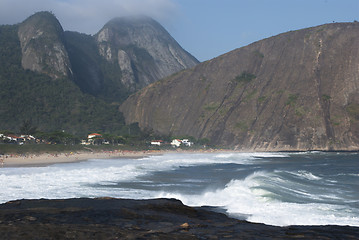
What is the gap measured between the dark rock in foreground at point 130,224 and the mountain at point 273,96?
113046 mm

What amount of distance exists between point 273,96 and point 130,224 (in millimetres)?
126862

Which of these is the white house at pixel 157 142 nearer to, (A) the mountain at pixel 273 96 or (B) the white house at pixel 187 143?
(B) the white house at pixel 187 143

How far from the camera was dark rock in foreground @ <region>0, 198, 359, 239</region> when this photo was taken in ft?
25.7

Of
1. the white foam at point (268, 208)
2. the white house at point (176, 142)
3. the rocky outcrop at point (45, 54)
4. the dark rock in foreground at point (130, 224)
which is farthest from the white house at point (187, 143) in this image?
the dark rock in foreground at point (130, 224)

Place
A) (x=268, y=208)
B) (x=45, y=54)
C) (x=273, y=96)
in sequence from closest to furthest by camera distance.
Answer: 1. (x=268, y=208)
2. (x=273, y=96)
3. (x=45, y=54)

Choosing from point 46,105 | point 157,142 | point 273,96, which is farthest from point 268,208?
point 46,105

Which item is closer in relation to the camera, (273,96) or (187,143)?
(187,143)

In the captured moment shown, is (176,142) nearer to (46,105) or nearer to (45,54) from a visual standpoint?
(46,105)

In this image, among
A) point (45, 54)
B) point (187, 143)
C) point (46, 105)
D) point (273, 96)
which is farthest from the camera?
point (45, 54)

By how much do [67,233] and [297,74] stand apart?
438 feet

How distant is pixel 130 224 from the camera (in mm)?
9289

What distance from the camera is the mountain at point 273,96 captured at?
4707 inches

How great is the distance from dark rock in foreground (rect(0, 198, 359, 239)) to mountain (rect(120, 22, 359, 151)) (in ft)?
371

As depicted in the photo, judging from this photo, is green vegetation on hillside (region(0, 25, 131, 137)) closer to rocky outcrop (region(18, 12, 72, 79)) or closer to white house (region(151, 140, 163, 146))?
rocky outcrop (region(18, 12, 72, 79))
